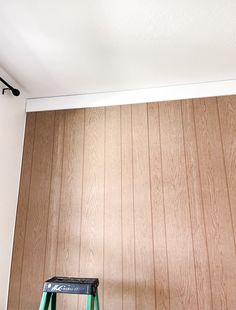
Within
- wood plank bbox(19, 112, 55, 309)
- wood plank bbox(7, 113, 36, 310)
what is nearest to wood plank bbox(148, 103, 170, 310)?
wood plank bbox(19, 112, 55, 309)

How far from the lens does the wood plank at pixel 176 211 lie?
1.63 m

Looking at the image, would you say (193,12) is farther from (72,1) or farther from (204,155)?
(204,155)

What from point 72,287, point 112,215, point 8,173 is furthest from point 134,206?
point 8,173

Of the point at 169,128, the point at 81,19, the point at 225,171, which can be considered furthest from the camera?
the point at 169,128

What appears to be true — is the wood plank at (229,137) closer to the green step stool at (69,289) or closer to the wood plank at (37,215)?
the green step stool at (69,289)

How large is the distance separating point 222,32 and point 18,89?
5.26 ft

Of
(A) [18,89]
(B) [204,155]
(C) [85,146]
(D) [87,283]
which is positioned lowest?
(D) [87,283]

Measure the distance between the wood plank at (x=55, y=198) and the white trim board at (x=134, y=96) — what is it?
0.12m

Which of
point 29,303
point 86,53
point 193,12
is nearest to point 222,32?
point 193,12

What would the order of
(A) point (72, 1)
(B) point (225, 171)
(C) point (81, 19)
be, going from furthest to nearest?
(B) point (225, 171) → (C) point (81, 19) → (A) point (72, 1)

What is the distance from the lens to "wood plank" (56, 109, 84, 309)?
1.78 metres

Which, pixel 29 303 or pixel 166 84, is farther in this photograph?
pixel 166 84

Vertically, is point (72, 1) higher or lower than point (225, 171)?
higher

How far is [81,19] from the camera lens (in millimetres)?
1398
